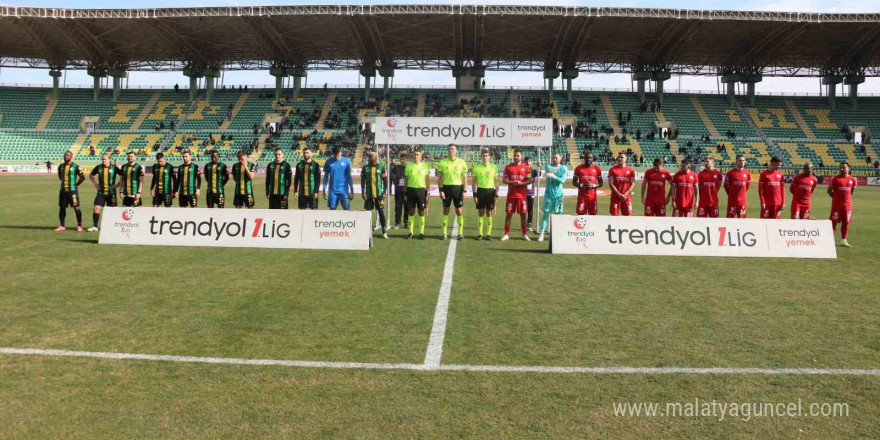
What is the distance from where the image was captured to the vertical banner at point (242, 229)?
11.2 metres

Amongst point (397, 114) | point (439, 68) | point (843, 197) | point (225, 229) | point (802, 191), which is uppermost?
point (439, 68)

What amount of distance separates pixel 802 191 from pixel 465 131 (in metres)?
7.10

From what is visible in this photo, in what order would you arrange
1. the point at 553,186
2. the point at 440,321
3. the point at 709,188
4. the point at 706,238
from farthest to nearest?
the point at 553,186 < the point at 709,188 < the point at 706,238 < the point at 440,321

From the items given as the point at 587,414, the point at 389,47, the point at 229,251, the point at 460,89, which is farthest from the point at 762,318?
the point at 460,89

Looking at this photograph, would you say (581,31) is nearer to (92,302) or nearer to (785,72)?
(785,72)

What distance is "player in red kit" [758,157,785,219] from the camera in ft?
40.6

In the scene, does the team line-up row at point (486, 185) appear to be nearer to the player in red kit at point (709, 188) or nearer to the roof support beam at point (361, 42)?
the player in red kit at point (709, 188)

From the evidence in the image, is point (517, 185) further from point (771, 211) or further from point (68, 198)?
point (68, 198)

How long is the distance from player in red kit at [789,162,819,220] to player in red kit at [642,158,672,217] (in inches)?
93.7

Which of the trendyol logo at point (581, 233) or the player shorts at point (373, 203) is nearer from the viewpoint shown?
the trendyol logo at point (581, 233)

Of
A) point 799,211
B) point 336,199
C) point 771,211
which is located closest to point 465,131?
point 336,199

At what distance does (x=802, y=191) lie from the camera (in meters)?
12.4

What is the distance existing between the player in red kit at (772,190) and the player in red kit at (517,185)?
460cm

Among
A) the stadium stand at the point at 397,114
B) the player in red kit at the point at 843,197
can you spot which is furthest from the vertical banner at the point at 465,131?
the stadium stand at the point at 397,114
